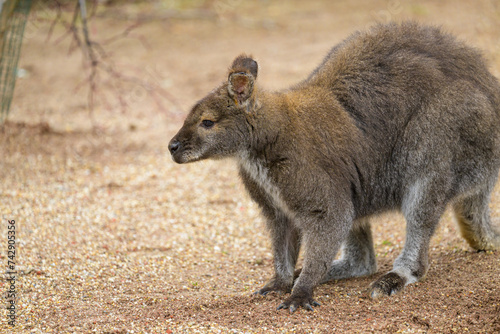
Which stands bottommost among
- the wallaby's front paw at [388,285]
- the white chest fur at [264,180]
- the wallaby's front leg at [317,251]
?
the wallaby's front paw at [388,285]

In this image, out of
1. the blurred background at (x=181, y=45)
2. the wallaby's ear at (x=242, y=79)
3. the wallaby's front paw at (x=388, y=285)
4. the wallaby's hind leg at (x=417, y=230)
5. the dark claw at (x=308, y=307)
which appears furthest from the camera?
the blurred background at (x=181, y=45)

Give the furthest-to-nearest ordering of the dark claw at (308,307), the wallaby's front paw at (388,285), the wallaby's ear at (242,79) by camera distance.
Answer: the wallaby's front paw at (388,285) → the wallaby's ear at (242,79) → the dark claw at (308,307)

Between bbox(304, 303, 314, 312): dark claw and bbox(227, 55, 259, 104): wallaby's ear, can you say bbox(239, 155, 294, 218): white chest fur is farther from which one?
bbox(304, 303, 314, 312): dark claw

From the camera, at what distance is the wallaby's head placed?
477 cm

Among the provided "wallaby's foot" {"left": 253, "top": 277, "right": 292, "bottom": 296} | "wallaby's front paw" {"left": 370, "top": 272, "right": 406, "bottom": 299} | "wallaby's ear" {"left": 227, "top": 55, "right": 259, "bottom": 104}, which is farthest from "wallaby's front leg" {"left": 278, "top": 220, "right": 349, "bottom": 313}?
"wallaby's ear" {"left": 227, "top": 55, "right": 259, "bottom": 104}

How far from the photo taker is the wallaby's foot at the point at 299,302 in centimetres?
457

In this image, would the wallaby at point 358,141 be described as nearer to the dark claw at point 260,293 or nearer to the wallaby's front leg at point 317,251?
the wallaby's front leg at point 317,251

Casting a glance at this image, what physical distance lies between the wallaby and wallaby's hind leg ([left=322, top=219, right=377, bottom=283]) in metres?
0.34

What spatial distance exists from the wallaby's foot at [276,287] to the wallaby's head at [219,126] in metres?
1.14

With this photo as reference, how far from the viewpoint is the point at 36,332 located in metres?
4.21

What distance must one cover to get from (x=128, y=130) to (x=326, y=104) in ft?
18.0

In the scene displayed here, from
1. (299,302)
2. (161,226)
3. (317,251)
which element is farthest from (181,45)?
(299,302)

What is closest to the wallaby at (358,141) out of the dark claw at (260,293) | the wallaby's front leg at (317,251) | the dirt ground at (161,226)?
the wallaby's front leg at (317,251)

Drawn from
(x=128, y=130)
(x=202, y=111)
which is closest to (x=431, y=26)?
(x=202, y=111)
